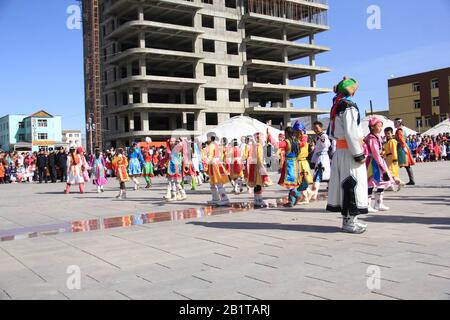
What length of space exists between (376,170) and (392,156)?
2.75 metres

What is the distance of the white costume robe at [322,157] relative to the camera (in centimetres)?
1161

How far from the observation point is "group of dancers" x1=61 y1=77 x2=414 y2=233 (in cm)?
678

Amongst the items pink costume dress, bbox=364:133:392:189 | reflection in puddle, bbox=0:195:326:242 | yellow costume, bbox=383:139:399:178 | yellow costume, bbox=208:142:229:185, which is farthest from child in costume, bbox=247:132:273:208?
yellow costume, bbox=383:139:399:178

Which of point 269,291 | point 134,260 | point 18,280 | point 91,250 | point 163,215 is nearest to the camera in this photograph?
point 269,291

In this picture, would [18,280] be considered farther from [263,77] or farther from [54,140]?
[54,140]

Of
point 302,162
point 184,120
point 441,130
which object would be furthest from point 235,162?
point 184,120

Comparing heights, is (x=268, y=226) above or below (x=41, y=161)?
below

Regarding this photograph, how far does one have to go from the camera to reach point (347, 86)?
6961 mm

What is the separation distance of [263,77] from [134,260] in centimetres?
6161

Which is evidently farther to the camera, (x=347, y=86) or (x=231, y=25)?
(x=231, y=25)

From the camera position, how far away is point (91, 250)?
20.2ft

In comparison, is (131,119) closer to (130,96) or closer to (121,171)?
(130,96)

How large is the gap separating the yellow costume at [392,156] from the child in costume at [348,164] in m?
5.31

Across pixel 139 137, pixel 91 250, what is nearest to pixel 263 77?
pixel 139 137
